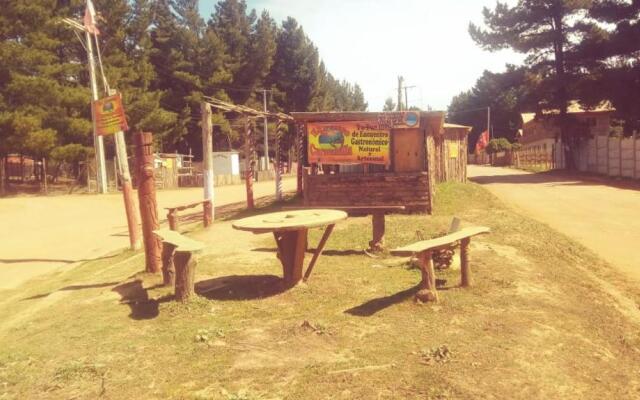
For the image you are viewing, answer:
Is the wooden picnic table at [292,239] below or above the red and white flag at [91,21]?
below

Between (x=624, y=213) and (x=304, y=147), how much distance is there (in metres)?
9.03

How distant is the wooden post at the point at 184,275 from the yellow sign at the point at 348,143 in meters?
8.48

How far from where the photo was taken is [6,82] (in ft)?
90.8

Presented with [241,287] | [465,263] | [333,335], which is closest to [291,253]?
[241,287]

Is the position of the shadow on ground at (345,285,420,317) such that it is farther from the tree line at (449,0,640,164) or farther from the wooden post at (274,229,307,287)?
the tree line at (449,0,640,164)

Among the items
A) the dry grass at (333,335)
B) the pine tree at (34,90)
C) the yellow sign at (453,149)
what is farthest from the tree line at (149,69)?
the dry grass at (333,335)

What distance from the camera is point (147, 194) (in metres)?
7.88

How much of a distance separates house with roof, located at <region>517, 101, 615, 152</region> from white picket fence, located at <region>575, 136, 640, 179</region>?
5.62 feet

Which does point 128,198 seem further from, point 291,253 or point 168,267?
point 291,253

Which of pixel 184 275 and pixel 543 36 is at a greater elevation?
pixel 543 36

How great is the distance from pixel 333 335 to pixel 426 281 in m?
1.46

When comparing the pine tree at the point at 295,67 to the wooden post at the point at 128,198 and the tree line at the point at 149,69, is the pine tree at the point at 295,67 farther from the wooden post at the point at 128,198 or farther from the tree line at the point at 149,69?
the wooden post at the point at 128,198

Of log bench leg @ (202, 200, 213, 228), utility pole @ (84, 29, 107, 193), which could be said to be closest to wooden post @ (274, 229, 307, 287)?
log bench leg @ (202, 200, 213, 228)

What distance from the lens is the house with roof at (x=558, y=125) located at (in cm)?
3200
